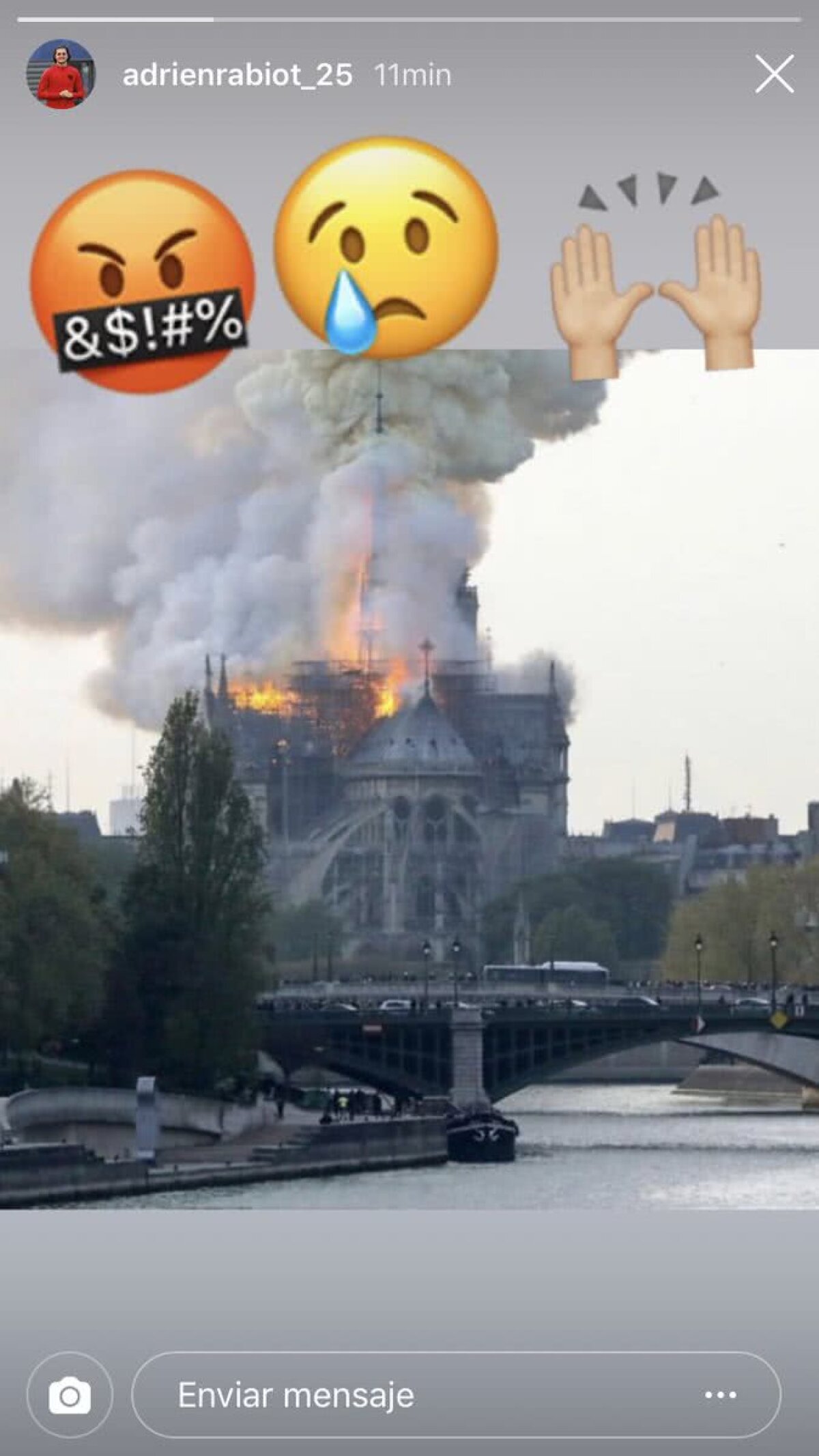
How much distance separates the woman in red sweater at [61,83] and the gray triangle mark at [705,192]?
1168 mm

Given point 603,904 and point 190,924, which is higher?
point 603,904

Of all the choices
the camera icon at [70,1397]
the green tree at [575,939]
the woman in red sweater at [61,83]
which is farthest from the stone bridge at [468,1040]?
the camera icon at [70,1397]

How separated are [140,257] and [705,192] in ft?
3.64

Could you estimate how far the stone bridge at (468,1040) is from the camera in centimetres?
4816

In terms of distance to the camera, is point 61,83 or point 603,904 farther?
point 603,904

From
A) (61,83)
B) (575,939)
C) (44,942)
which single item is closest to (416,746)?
(575,939)

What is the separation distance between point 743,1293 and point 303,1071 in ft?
185

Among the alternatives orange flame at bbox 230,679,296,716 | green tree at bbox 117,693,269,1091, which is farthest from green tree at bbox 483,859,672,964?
green tree at bbox 117,693,269,1091

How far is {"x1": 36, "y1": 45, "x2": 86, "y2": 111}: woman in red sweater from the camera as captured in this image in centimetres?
614

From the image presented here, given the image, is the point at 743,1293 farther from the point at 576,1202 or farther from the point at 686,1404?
the point at 576,1202

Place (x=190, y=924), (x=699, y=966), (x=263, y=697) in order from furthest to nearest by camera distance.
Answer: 1. (x=263, y=697)
2. (x=699, y=966)
3. (x=190, y=924)

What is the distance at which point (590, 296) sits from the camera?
630 cm

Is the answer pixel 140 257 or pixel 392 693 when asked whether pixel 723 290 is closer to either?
pixel 140 257

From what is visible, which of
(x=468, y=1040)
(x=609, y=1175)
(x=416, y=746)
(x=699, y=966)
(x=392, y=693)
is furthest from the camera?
(x=416, y=746)
